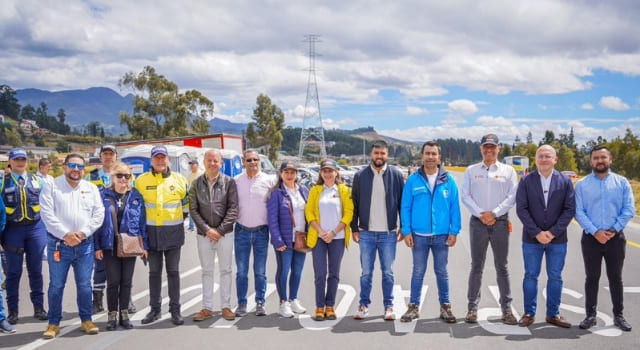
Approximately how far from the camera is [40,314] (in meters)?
5.73

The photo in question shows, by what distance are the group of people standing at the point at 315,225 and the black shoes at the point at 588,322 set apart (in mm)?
17

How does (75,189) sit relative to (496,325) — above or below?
above

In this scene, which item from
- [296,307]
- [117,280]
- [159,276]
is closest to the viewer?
[117,280]

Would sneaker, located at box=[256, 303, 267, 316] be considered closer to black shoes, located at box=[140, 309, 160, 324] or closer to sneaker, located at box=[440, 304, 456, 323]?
black shoes, located at box=[140, 309, 160, 324]

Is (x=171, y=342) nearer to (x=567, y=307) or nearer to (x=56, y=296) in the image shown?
(x=56, y=296)

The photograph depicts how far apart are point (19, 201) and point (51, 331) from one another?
1715 millimetres

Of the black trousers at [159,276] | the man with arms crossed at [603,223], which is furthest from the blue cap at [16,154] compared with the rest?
the man with arms crossed at [603,223]

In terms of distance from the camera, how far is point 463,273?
309 inches

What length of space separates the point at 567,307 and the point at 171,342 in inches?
184

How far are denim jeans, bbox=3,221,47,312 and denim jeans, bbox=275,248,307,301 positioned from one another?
2.87m

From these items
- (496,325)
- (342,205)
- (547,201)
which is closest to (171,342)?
(342,205)

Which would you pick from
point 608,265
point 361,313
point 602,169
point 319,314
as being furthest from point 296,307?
point 602,169

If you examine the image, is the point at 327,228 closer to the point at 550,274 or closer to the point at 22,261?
the point at 550,274

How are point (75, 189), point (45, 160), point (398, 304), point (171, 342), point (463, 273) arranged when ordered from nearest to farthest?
point (171, 342) < point (75, 189) < point (398, 304) < point (463, 273) < point (45, 160)
